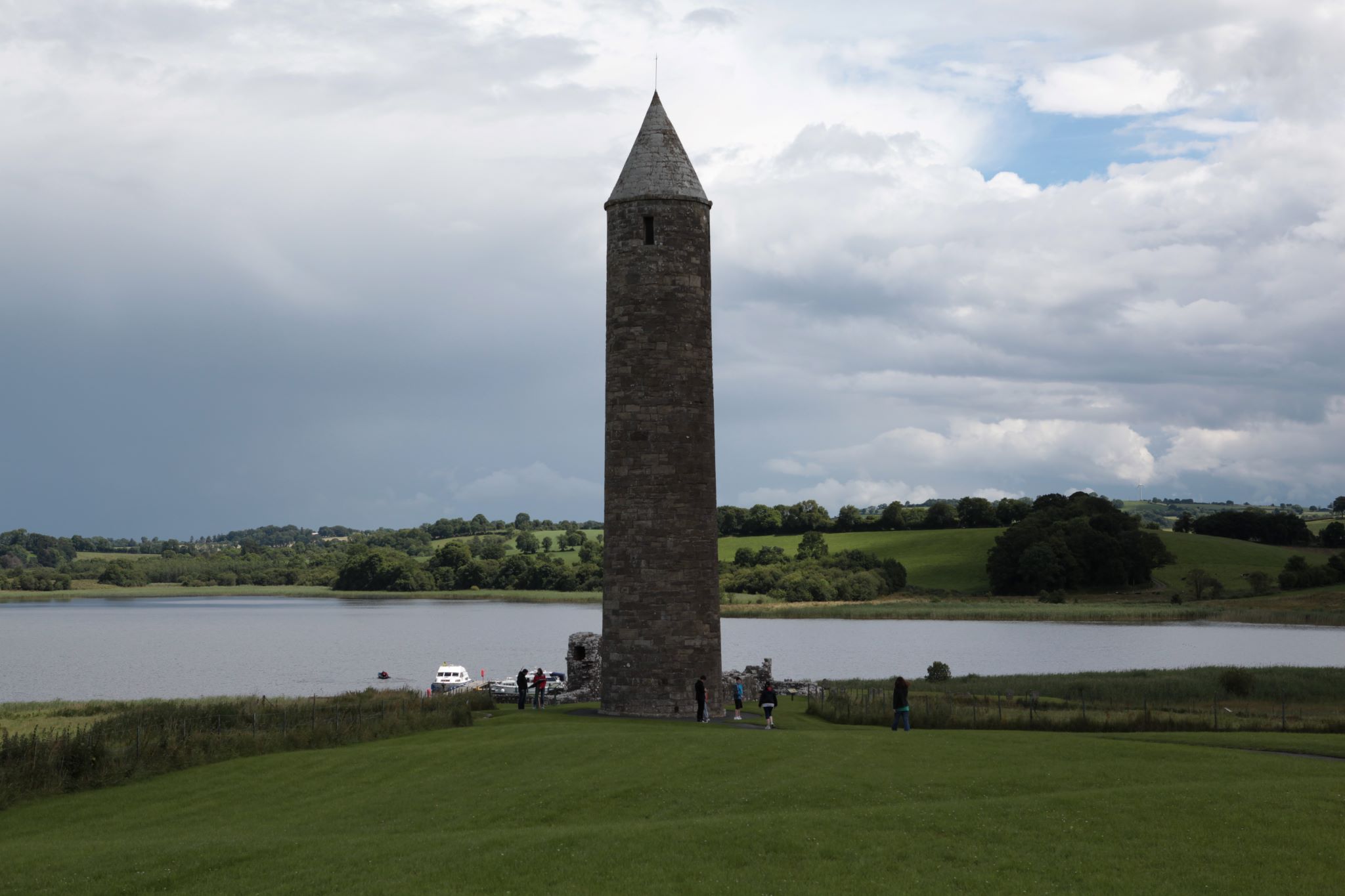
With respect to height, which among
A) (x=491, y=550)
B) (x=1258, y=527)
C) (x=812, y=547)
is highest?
(x=1258, y=527)

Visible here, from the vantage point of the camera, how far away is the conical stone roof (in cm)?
2580

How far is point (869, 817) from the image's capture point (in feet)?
46.1

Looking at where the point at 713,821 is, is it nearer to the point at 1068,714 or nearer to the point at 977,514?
the point at 1068,714

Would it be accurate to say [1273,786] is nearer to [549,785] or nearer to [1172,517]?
[549,785]

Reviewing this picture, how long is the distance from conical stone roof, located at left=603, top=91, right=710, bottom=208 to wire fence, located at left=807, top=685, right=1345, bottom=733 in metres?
11.8

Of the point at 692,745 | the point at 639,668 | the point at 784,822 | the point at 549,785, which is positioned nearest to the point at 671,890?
the point at 784,822

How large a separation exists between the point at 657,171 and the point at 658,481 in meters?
6.84

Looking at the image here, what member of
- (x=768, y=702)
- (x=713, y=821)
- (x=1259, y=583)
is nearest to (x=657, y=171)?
(x=768, y=702)

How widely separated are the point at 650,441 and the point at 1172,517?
158m

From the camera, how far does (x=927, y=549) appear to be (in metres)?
108

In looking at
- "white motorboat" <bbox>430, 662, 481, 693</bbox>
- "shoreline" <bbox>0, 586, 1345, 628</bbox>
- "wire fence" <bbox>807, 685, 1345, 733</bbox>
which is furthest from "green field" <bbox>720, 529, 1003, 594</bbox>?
"wire fence" <bbox>807, 685, 1345, 733</bbox>

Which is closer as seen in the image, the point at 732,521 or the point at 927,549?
the point at 927,549

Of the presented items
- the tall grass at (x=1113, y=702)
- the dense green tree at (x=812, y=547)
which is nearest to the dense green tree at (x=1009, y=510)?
the dense green tree at (x=812, y=547)

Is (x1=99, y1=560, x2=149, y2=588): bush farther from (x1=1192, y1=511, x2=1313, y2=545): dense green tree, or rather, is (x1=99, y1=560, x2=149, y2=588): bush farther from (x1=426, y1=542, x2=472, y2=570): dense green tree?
(x1=1192, y1=511, x2=1313, y2=545): dense green tree
